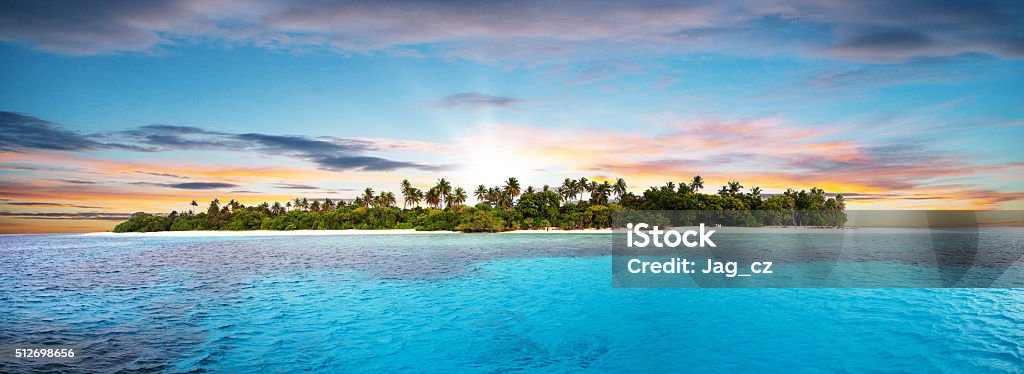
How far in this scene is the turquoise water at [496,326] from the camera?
2003 centimetres

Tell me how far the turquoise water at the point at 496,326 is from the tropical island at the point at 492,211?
109 m

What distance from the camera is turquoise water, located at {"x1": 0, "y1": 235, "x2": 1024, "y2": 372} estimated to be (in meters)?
20.0

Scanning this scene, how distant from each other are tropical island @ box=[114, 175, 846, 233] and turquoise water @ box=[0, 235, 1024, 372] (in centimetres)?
10893

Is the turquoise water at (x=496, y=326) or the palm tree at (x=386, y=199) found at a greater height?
the palm tree at (x=386, y=199)

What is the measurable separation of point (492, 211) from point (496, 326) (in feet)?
424

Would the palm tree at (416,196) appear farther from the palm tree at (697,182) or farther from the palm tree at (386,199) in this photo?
the palm tree at (697,182)

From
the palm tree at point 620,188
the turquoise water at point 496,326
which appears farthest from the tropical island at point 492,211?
the turquoise water at point 496,326

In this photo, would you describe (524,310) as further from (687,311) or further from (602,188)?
(602,188)

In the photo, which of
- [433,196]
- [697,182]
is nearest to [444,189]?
[433,196]

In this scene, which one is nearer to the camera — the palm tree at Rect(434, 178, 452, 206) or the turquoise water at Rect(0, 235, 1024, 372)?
the turquoise water at Rect(0, 235, 1024, 372)

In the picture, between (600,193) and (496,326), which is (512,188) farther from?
(496,326)

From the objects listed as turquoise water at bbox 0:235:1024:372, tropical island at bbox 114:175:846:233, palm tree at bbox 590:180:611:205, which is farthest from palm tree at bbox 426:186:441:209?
turquoise water at bbox 0:235:1024:372

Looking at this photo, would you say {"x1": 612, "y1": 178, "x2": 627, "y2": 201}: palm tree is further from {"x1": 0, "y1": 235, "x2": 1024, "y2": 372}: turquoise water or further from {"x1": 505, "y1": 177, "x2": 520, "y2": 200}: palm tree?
{"x1": 0, "y1": 235, "x2": 1024, "y2": 372}: turquoise water

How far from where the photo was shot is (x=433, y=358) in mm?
20562
